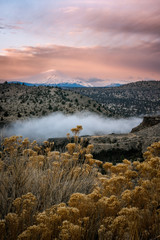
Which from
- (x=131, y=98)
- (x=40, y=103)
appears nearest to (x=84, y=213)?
(x=40, y=103)

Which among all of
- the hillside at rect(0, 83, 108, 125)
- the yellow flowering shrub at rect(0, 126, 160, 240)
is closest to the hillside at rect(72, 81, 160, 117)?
the hillside at rect(0, 83, 108, 125)

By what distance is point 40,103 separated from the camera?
5128 cm

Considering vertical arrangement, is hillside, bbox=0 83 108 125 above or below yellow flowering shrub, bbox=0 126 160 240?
above

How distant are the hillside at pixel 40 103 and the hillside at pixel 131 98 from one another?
33.1 feet

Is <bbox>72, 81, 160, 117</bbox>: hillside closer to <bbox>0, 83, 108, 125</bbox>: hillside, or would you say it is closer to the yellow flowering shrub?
<bbox>0, 83, 108, 125</bbox>: hillside

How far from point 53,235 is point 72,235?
36 centimetres

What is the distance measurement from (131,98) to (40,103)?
4903 centimetres

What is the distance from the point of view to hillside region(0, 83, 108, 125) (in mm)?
47037

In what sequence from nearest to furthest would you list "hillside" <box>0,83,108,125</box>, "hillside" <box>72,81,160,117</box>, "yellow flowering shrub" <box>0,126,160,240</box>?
1. "yellow flowering shrub" <box>0,126,160,240</box>
2. "hillside" <box>0,83,108,125</box>
3. "hillside" <box>72,81,160,117</box>

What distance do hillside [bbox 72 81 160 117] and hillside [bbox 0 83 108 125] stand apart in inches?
397

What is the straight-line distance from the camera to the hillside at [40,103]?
47.0 metres

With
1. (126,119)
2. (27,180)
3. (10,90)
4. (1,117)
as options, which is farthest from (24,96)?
(27,180)

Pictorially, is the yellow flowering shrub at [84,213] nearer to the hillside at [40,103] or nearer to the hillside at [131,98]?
the hillside at [40,103]

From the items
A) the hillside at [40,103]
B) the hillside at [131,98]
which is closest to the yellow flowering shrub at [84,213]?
the hillside at [40,103]
